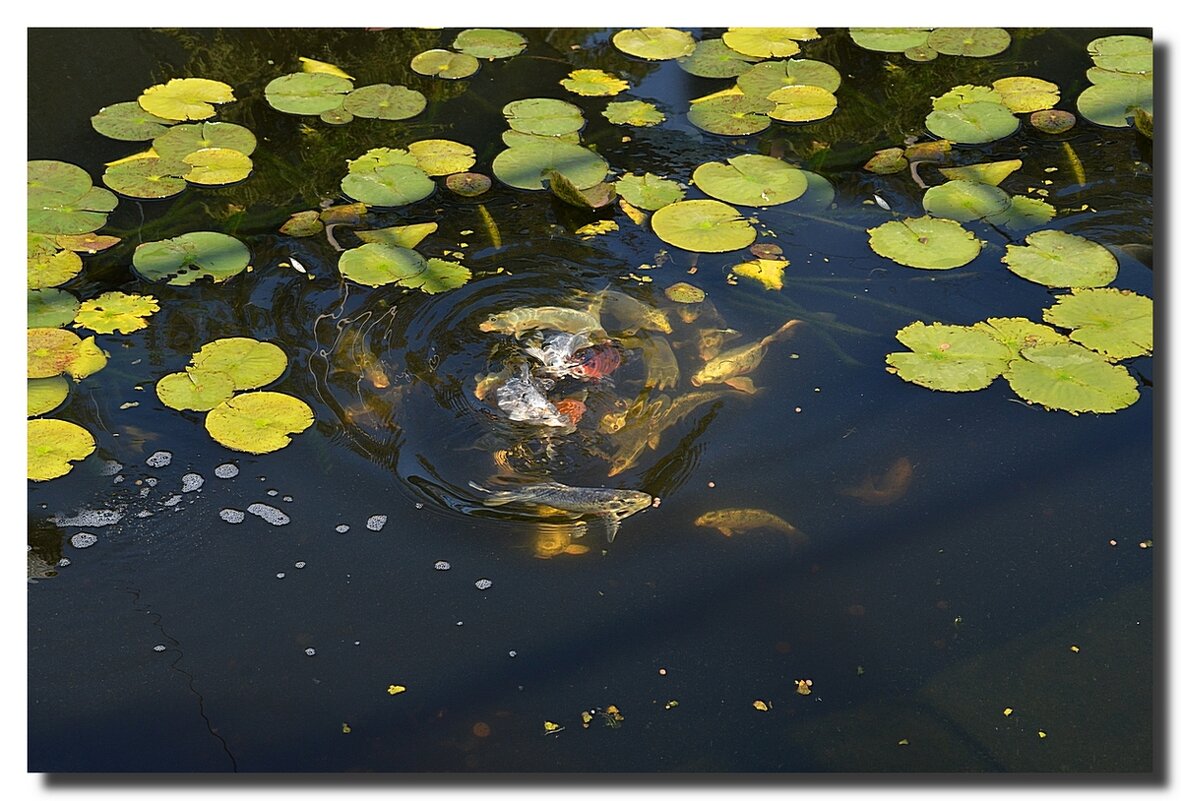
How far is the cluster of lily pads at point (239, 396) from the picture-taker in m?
3.14

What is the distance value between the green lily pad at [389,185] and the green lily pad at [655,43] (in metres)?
1.24

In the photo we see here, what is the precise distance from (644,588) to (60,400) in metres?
1.68

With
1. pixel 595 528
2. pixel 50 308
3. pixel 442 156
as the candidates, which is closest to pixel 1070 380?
pixel 595 528

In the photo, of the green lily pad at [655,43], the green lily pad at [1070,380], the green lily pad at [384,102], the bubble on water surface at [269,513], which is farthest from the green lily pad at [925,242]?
the bubble on water surface at [269,513]

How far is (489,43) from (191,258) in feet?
5.84

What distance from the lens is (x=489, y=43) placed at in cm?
492

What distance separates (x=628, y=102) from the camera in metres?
4.56

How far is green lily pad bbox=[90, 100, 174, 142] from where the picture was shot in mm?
4293

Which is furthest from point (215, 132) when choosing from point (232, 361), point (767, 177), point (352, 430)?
point (767, 177)

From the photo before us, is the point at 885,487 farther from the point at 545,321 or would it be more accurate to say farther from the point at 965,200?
the point at 965,200

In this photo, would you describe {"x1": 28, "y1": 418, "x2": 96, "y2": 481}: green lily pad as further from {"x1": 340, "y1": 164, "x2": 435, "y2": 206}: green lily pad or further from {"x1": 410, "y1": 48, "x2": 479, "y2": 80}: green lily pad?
{"x1": 410, "y1": 48, "x2": 479, "y2": 80}: green lily pad

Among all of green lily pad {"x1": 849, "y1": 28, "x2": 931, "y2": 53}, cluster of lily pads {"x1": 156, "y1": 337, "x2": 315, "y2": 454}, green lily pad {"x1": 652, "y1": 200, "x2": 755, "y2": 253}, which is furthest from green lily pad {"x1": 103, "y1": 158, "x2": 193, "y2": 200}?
green lily pad {"x1": 849, "y1": 28, "x2": 931, "y2": 53}

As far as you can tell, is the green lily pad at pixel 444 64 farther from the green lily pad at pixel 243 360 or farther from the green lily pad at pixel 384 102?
the green lily pad at pixel 243 360

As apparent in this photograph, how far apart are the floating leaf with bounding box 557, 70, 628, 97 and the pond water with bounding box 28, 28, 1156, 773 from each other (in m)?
0.61
